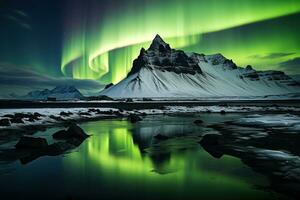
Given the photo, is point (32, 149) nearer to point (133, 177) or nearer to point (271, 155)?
point (133, 177)

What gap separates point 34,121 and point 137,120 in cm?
1680

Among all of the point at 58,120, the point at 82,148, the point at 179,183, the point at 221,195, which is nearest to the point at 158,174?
the point at 179,183

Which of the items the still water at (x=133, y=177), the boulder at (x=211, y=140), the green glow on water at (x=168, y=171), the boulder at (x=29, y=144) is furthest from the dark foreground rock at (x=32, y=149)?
the boulder at (x=211, y=140)

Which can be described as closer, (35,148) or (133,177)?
(133,177)

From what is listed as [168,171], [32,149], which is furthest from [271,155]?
[32,149]

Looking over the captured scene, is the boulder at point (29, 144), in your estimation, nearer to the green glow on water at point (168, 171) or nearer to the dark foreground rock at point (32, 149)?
the dark foreground rock at point (32, 149)

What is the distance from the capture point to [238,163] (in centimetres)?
1599

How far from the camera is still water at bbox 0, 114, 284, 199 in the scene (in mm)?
10898

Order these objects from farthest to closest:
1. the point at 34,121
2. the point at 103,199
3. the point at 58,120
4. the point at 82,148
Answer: the point at 58,120 < the point at 34,121 < the point at 82,148 < the point at 103,199

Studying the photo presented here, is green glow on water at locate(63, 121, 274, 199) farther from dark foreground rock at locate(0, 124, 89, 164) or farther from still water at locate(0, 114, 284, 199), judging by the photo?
dark foreground rock at locate(0, 124, 89, 164)

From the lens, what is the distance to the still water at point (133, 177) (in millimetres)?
10898

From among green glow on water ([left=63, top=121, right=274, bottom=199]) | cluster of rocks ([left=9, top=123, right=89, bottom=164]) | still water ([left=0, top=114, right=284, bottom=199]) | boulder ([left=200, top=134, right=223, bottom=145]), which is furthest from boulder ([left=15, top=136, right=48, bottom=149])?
boulder ([left=200, top=134, right=223, bottom=145])

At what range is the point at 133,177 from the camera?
13484mm

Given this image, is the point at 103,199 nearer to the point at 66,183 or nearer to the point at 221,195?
the point at 66,183
